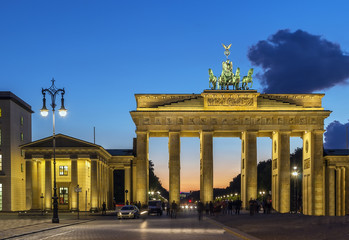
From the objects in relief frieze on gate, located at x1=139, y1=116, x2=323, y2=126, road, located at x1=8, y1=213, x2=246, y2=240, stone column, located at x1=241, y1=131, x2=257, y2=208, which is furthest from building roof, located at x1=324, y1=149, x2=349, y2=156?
road, located at x1=8, y1=213, x2=246, y2=240

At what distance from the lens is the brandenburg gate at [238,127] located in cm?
8681

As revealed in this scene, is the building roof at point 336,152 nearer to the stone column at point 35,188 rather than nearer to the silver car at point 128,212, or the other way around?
the silver car at point 128,212

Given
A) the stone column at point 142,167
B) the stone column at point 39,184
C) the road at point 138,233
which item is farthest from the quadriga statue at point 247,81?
the road at point 138,233

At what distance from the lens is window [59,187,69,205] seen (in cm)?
8462

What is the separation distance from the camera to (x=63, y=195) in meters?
84.7

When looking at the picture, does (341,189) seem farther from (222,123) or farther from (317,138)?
(222,123)

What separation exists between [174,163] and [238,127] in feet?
35.9

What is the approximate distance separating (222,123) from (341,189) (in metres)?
22.7

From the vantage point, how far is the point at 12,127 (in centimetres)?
8544

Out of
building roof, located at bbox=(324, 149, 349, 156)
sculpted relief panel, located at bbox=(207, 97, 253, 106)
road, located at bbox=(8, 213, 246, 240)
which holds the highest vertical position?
sculpted relief panel, located at bbox=(207, 97, 253, 106)

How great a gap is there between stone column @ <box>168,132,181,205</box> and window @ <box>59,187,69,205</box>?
1538cm

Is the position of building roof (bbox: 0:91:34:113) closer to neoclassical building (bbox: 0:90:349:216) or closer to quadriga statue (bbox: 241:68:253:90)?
neoclassical building (bbox: 0:90:349:216)

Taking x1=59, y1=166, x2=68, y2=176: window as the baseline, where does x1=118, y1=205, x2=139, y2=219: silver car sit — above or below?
below

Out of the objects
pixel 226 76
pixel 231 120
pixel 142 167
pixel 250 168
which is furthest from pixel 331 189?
pixel 142 167
